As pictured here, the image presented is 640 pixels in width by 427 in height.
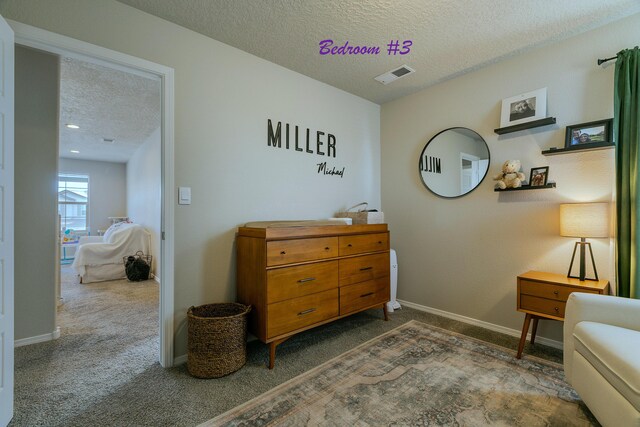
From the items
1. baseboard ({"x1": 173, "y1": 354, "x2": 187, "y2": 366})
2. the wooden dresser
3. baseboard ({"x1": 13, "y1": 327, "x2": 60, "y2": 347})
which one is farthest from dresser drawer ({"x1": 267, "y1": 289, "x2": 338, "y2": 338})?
baseboard ({"x1": 13, "y1": 327, "x2": 60, "y2": 347})

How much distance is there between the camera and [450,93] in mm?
2795

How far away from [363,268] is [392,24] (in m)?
1.96

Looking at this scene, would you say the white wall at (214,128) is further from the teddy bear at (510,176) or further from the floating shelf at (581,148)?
the floating shelf at (581,148)

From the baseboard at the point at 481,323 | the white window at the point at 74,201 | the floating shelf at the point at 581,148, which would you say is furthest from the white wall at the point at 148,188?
the floating shelf at the point at 581,148

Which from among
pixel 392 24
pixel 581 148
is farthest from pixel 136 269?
pixel 581 148

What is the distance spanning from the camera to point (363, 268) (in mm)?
2482

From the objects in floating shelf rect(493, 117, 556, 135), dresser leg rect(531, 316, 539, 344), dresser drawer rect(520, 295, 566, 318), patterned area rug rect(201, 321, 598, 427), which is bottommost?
patterned area rug rect(201, 321, 598, 427)

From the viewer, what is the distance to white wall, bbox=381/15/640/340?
6.57 ft

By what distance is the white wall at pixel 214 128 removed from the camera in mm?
1711

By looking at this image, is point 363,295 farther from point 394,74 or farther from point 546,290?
point 394,74

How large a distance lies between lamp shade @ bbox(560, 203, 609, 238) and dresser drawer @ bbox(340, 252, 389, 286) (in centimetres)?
140

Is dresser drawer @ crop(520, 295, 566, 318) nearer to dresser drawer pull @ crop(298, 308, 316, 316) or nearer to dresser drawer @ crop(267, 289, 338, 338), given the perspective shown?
dresser drawer @ crop(267, 289, 338, 338)

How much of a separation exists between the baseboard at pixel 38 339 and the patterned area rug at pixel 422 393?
6.43 ft

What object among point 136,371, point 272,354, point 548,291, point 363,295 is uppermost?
point 548,291
